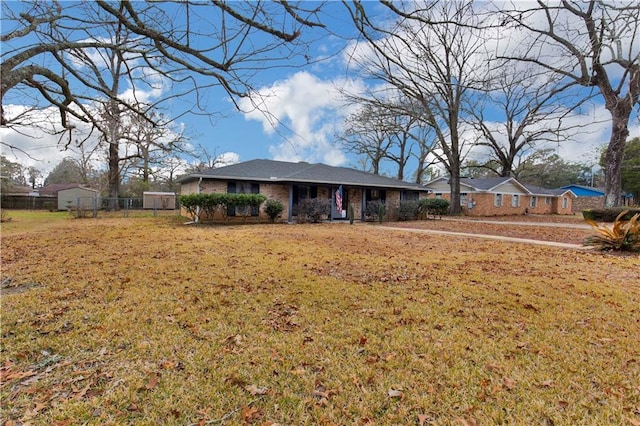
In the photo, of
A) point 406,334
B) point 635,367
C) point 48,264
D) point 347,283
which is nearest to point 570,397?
point 635,367

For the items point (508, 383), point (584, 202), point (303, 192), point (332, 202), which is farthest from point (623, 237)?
point (584, 202)

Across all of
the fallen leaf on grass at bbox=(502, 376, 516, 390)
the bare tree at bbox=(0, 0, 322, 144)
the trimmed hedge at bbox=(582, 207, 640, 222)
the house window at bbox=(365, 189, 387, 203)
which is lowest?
the fallen leaf on grass at bbox=(502, 376, 516, 390)

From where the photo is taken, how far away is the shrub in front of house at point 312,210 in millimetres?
17281

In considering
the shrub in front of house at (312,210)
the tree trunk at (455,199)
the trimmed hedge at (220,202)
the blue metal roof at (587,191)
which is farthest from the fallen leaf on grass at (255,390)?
the blue metal roof at (587,191)

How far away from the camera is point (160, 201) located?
103 ft

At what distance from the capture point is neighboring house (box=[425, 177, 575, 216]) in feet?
86.3

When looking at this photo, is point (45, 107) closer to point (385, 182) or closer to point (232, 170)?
point (232, 170)

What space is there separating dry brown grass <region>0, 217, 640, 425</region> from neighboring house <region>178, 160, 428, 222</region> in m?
10.9

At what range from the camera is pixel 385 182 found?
825 inches

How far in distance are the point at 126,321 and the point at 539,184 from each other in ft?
198

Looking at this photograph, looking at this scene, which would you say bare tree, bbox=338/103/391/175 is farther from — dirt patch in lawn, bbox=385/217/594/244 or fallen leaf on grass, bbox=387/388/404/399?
fallen leaf on grass, bbox=387/388/404/399

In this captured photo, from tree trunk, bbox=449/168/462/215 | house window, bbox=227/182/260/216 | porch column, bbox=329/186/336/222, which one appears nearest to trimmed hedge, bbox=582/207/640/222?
tree trunk, bbox=449/168/462/215

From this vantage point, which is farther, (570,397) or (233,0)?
(233,0)

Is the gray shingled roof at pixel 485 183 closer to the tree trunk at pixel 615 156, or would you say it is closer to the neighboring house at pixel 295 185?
the neighboring house at pixel 295 185
